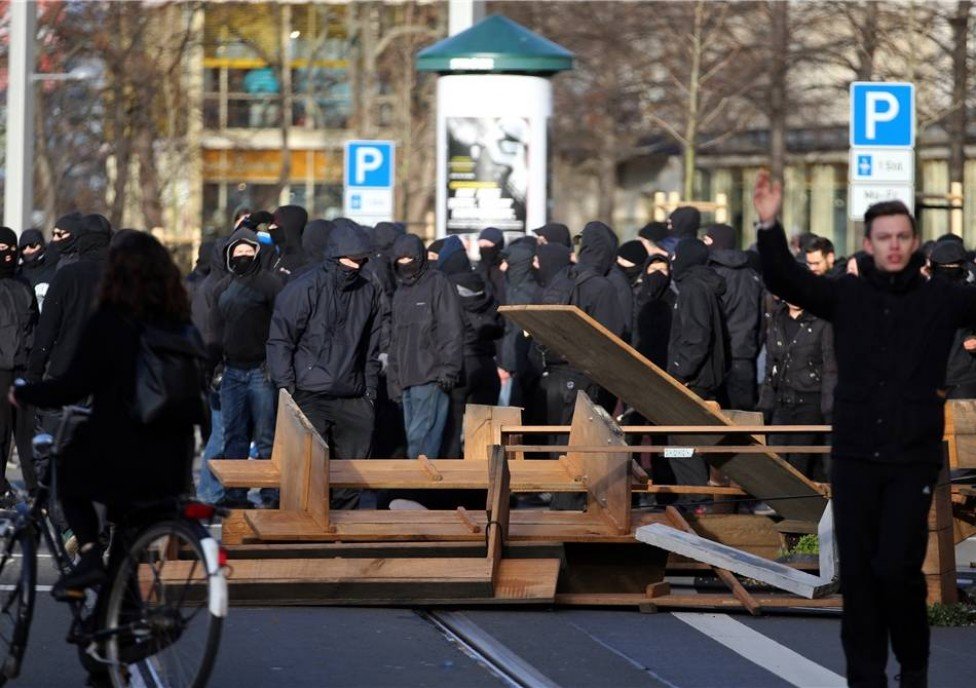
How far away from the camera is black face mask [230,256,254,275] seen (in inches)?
521

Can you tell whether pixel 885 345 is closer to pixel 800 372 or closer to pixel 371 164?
pixel 800 372

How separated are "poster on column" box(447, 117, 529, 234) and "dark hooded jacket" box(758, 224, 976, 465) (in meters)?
13.6

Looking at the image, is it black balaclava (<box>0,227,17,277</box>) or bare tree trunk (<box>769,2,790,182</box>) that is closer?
black balaclava (<box>0,227,17,277</box>)

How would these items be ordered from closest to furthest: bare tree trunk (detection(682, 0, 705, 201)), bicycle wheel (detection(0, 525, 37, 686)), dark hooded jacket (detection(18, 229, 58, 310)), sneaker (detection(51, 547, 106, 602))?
sneaker (detection(51, 547, 106, 602))
bicycle wheel (detection(0, 525, 37, 686))
dark hooded jacket (detection(18, 229, 58, 310))
bare tree trunk (detection(682, 0, 705, 201))

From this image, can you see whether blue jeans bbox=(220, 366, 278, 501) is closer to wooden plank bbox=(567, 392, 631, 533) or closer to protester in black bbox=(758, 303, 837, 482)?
wooden plank bbox=(567, 392, 631, 533)

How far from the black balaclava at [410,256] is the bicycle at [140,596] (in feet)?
20.1

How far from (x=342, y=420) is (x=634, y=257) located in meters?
3.87

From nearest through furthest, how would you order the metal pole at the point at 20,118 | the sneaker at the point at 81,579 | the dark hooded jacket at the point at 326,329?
the sneaker at the point at 81,579
the dark hooded jacket at the point at 326,329
the metal pole at the point at 20,118

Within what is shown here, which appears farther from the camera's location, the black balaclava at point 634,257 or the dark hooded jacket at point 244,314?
the black balaclava at point 634,257

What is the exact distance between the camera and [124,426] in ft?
23.3

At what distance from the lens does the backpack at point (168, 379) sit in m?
7.04

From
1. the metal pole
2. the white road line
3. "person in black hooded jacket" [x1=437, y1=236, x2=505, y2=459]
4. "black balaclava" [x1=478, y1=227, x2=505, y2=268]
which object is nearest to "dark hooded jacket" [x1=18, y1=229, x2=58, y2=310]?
"person in black hooded jacket" [x1=437, y1=236, x2=505, y2=459]

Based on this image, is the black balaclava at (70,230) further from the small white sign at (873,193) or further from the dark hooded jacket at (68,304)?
the small white sign at (873,193)

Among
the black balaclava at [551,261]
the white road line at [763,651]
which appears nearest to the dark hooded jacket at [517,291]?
the black balaclava at [551,261]
